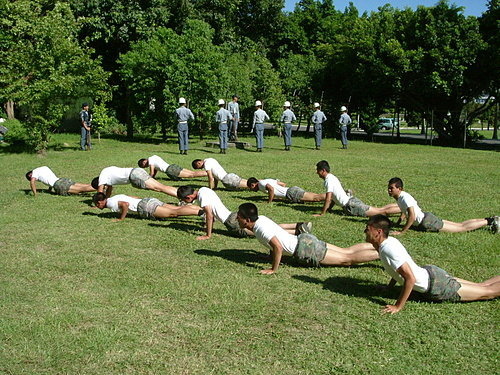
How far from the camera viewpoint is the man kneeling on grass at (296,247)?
257 inches

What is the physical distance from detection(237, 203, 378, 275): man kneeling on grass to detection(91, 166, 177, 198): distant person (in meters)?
4.44

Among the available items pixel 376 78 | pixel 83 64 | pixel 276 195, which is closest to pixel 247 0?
pixel 376 78

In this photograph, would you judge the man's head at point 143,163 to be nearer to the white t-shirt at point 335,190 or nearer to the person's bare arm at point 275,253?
the white t-shirt at point 335,190

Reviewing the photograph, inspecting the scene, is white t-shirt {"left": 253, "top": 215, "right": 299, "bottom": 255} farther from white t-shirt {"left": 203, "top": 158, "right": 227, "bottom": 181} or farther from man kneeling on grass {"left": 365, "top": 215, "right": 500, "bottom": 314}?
white t-shirt {"left": 203, "top": 158, "right": 227, "bottom": 181}

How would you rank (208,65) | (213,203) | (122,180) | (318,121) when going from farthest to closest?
1. (208,65)
2. (318,121)
3. (122,180)
4. (213,203)

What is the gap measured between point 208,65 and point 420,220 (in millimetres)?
15988

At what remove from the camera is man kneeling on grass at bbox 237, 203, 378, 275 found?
6.52 metres

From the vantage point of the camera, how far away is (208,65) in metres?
22.5

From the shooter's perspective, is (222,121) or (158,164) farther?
(222,121)

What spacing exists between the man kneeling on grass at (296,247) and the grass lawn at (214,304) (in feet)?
0.46

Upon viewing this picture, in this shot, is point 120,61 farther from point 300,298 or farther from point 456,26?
point 300,298

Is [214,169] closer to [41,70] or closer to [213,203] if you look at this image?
[213,203]

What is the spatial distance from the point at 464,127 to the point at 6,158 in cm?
2022

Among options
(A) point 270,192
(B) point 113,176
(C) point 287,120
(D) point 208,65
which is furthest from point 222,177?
(D) point 208,65
